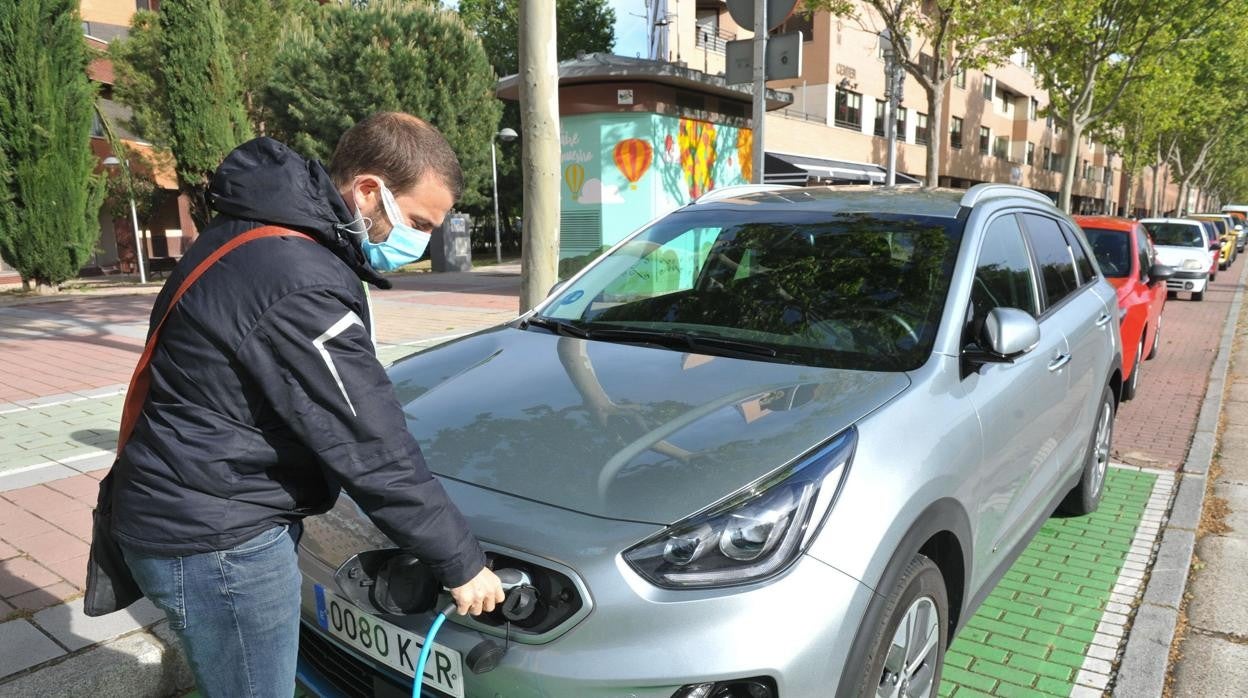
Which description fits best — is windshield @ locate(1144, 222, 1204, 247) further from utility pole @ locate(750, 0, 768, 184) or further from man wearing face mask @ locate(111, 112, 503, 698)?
man wearing face mask @ locate(111, 112, 503, 698)

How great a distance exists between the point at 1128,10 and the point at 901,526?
23344mm

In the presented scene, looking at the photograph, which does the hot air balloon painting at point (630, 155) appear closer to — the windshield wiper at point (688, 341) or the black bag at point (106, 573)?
the windshield wiper at point (688, 341)

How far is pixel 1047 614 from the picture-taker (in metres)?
3.49

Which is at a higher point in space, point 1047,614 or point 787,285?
point 787,285

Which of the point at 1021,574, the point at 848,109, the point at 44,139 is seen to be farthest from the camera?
the point at 848,109

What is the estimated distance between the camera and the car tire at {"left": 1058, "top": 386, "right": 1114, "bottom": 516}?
4.25 m

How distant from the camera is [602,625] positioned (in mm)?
1830

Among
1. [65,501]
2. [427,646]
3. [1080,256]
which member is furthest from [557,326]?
[1080,256]

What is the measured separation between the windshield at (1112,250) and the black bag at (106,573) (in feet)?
24.4

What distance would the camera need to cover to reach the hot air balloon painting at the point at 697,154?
13.7 meters

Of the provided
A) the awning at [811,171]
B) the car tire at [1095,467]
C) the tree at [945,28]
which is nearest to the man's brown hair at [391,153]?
the car tire at [1095,467]

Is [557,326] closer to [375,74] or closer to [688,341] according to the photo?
[688,341]

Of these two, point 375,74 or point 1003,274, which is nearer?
point 1003,274

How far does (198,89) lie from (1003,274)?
741 inches
